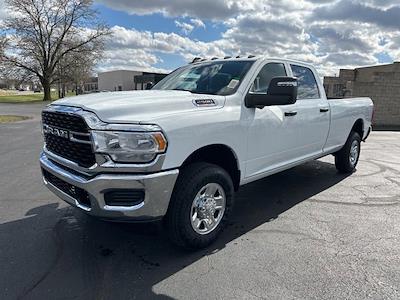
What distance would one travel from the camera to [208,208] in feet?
12.0

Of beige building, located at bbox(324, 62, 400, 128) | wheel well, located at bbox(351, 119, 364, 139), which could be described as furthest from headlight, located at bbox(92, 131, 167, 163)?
beige building, located at bbox(324, 62, 400, 128)

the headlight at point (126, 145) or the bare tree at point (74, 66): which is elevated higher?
the bare tree at point (74, 66)

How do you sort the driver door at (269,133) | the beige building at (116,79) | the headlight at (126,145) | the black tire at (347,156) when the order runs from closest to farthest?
the headlight at (126,145) → the driver door at (269,133) → the black tire at (347,156) → the beige building at (116,79)

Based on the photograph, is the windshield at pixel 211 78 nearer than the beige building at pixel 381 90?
Yes

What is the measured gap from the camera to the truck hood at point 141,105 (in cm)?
304

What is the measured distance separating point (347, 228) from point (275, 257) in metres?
1.26

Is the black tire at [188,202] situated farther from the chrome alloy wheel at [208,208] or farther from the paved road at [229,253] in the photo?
the paved road at [229,253]

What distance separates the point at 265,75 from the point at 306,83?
4.12 ft

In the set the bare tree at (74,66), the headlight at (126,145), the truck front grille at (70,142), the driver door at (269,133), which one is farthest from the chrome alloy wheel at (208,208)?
the bare tree at (74,66)

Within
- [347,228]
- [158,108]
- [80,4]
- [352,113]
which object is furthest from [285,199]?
[80,4]

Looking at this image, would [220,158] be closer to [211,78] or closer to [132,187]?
[211,78]

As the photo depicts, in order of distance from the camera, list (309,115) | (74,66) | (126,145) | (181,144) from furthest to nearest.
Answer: (74,66), (309,115), (181,144), (126,145)

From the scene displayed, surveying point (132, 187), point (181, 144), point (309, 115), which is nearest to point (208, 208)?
point (181, 144)

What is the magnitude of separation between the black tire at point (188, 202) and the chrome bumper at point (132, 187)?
14 cm
